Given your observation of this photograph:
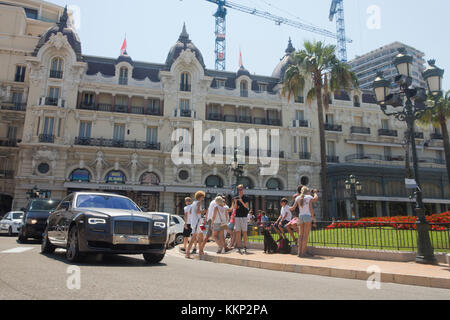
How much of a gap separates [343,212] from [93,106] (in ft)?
85.2

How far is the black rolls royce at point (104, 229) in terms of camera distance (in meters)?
6.81

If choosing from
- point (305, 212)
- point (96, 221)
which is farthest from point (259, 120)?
→ point (96, 221)

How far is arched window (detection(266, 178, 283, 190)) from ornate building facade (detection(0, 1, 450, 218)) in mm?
103

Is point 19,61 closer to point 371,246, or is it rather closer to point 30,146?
point 30,146

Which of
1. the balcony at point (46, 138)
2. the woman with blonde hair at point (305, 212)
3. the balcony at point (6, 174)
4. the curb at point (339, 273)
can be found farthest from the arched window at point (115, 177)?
the woman with blonde hair at point (305, 212)

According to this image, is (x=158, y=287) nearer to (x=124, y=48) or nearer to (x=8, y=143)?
(x=8, y=143)

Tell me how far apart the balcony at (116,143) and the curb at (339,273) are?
2312 centimetres

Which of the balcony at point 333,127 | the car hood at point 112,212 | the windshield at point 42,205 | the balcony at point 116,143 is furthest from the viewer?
the balcony at point 333,127

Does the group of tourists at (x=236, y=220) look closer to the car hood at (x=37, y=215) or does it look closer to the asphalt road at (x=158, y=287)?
the asphalt road at (x=158, y=287)

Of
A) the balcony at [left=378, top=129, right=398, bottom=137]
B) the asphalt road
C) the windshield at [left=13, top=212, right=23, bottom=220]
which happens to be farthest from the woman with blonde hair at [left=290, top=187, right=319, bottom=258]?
the balcony at [left=378, top=129, right=398, bottom=137]

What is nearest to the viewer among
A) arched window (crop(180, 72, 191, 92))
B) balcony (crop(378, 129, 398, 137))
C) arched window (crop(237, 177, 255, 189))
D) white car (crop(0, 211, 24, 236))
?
white car (crop(0, 211, 24, 236))

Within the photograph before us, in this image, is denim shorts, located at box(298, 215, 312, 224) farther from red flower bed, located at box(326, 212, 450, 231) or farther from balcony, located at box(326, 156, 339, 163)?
balcony, located at box(326, 156, 339, 163)

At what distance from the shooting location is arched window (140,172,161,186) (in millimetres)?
31198

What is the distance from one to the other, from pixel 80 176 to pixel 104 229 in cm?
2533
